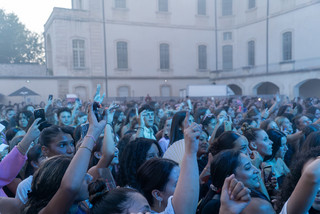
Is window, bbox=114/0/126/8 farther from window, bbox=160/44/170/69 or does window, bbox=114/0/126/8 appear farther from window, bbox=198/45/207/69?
window, bbox=198/45/207/69

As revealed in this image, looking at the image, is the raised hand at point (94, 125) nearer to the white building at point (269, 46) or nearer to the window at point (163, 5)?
the white building at point (269, 46)

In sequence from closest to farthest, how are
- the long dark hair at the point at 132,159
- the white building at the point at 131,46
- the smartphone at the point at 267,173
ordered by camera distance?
the long dark hair at the point at 132,159
the smartphone at the point at 267,173
the white building at the point at 131,46

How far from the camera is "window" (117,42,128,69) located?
26797 mm

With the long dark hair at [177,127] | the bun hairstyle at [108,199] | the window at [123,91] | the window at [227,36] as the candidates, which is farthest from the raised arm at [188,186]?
the window at [227,36]

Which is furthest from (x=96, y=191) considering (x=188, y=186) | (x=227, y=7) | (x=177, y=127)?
(x=227, y=7)

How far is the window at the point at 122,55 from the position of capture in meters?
26.8

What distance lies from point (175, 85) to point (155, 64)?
2924 mm

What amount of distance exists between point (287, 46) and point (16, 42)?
32.9m

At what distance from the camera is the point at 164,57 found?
→ 28.6 metres

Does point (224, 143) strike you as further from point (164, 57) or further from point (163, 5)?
point (163, 5)

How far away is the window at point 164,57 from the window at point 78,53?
771cm

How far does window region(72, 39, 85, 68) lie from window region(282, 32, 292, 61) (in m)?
17.9

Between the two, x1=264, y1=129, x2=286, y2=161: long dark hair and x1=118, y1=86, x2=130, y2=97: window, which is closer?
x1=264, y1=129, x2=286, y2=161: long dark hair

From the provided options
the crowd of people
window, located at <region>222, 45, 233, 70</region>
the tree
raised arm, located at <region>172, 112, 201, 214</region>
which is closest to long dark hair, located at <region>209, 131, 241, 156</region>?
the crowd of people
